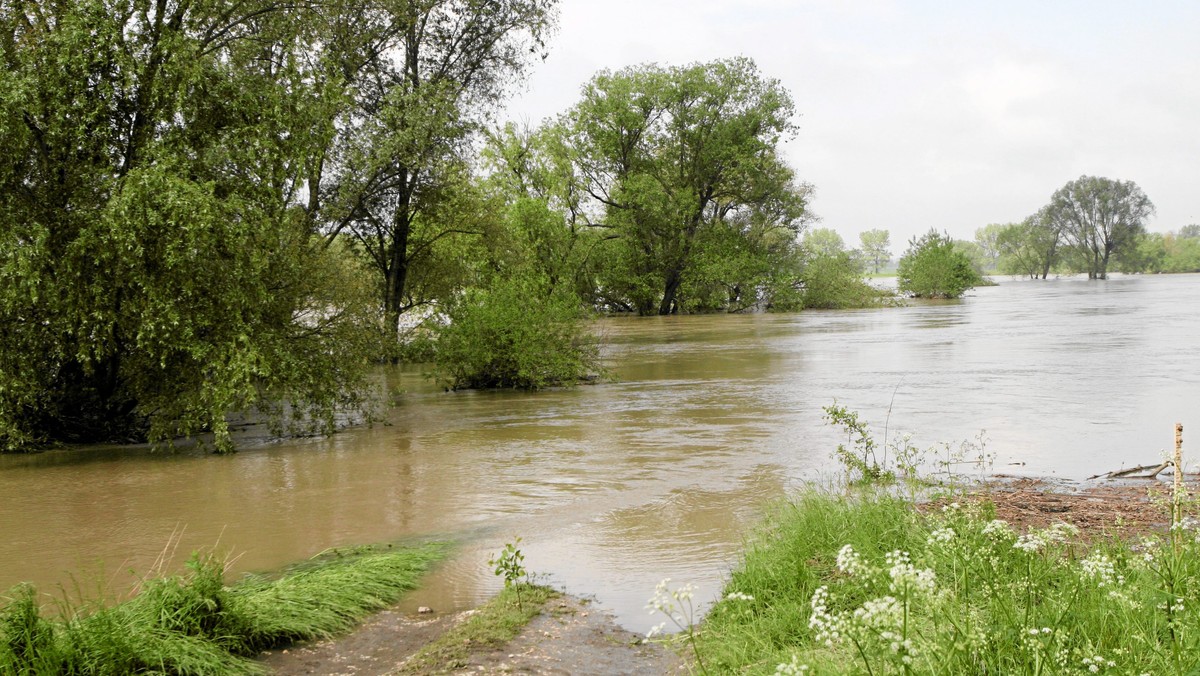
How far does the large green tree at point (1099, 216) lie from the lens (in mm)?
126625

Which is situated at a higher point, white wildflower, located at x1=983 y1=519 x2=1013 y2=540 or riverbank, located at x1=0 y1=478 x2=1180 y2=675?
white wildflower, located at x1=983 y1=519 x2=1013 y2=540

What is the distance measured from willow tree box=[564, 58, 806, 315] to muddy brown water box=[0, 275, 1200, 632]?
30.7m

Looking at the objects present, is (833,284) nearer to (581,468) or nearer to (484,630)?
(581,468)

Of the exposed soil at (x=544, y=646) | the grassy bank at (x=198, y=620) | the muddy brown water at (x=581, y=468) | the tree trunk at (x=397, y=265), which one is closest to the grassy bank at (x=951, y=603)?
the exposed soil at (x=544, y=646)

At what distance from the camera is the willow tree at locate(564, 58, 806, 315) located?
52781 millimetres

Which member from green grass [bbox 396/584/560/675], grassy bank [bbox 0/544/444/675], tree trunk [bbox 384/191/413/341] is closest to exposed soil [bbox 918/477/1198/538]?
green grass [bbox 396/584/560/675]

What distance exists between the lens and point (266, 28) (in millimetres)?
17109

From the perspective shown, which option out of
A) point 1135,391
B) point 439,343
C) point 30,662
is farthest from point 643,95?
point 30,662

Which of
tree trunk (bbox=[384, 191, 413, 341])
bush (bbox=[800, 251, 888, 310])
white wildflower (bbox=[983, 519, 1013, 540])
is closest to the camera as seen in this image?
white wildflower (bbox=[983, 519, 1013, 540])

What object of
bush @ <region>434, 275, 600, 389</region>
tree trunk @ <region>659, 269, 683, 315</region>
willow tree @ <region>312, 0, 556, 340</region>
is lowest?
bush @ <region>434, 275, 600, 389</region>

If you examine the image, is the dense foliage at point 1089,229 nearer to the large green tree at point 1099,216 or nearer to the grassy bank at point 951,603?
the large green tree at point 1099,216

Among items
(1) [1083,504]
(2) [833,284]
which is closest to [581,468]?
(1) [1083,504]

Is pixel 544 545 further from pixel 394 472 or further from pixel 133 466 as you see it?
pixel 133 466

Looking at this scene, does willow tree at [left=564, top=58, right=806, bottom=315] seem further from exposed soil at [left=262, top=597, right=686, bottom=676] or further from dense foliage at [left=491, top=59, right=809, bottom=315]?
exposed soil at [left=262, top=597, right=686, bottom=676]
